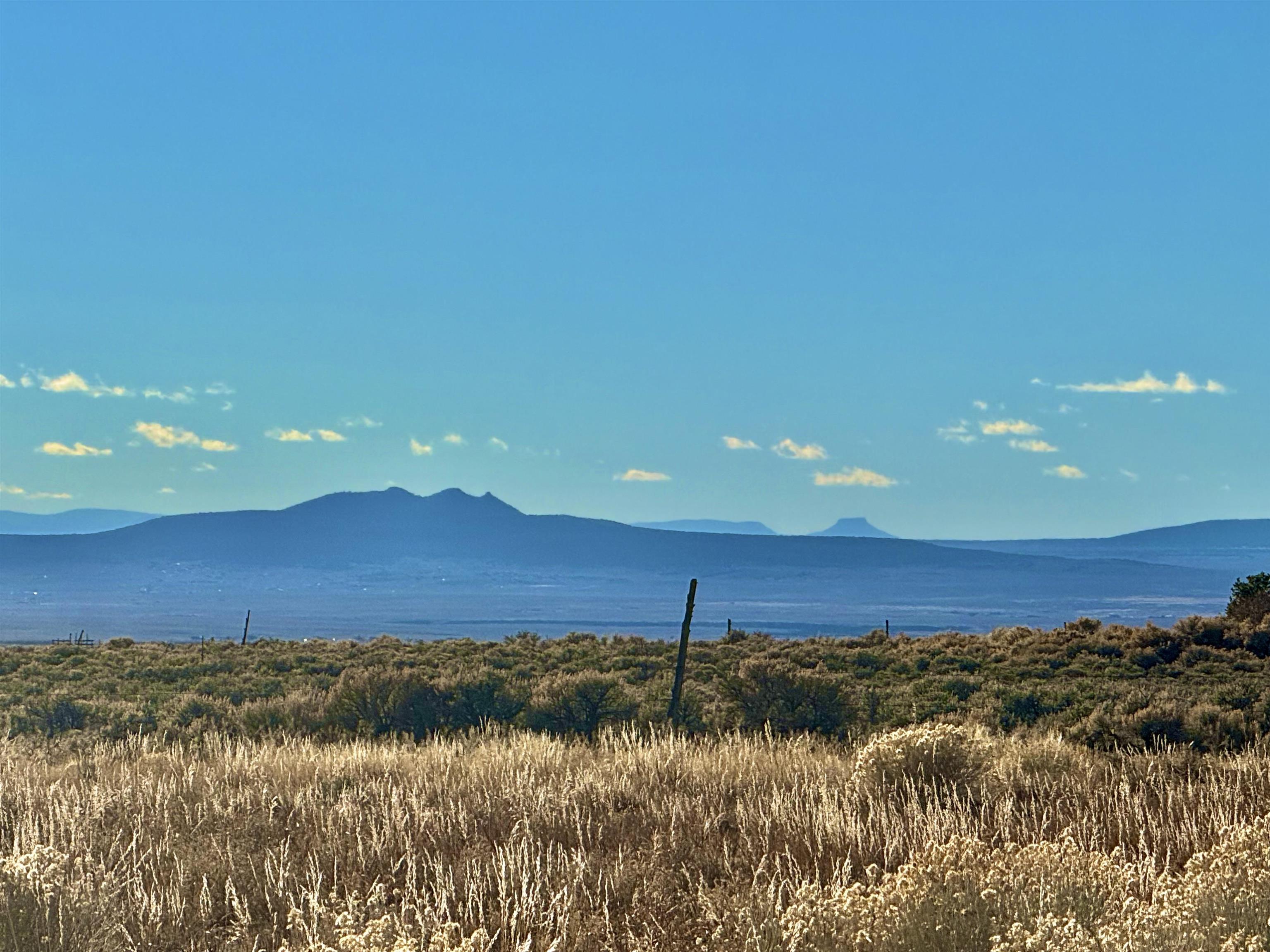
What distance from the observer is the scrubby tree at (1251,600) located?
36.4 metres

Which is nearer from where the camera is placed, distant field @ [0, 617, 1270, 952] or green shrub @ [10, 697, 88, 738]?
distant field @ [0, 617, 1270, 952]

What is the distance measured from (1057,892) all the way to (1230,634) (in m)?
32.0

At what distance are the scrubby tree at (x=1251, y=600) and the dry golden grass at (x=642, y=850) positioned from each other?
27.0 meters

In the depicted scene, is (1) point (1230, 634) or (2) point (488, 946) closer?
(2) point (488, 946)

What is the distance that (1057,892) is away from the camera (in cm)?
583

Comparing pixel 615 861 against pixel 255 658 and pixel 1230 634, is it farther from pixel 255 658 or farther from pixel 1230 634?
pixel 255 658

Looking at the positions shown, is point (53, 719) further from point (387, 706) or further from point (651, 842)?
point (651, 842)

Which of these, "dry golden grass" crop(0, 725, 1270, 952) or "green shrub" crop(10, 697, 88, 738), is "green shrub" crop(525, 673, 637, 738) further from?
"green shrub" crop(10, 697, 88, 738)

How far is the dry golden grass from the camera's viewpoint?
5574 mm

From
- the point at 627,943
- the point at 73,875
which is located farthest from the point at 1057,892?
the point at 73,875

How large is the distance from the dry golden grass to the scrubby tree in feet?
88.6

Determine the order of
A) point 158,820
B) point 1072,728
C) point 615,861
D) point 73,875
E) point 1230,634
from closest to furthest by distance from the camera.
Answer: point 73,875
point 615,861
point 158,820
point 1072,728
point 1230,634

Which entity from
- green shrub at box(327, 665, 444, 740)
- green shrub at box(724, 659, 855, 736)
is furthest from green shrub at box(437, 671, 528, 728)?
green shrub at box(724, 659, 855, 736)

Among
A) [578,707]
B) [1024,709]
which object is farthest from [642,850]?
[1024,709]
